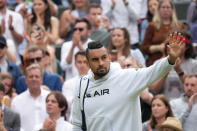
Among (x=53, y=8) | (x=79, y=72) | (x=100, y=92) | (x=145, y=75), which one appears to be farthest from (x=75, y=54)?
(x=145, y=75)

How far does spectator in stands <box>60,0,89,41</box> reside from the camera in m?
15.8

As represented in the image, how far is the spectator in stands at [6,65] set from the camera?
1357 centimetres

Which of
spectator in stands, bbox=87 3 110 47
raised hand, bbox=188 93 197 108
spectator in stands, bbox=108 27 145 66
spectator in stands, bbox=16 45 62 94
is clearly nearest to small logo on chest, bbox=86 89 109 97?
raised hand, bbox=188 93 197 108

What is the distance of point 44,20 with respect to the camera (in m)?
15.6

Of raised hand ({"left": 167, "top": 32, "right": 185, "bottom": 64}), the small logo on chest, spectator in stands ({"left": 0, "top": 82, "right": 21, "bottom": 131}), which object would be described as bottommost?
spectator in stands ({"left": 0, "top": 82, "right": 21, "bottom": 131})

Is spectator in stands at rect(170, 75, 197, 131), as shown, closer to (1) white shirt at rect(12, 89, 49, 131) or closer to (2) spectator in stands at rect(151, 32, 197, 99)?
(2) spectator in stands at rect(151, 32, 197, 99)

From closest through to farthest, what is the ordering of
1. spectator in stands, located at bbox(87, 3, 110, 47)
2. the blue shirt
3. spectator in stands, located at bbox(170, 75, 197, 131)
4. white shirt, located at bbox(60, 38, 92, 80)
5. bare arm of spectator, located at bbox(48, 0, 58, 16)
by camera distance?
spectator in stands, located at bbox(170, 75, 197, 131), the blue shirt, white shirt, located at bbox(60, 38, 92, 80), spectator in stands, located at bbox(87, 3, 110, 47), bare arm of spectator, located at bbox(48, 0, 58, 16)

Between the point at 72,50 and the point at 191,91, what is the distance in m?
3.09

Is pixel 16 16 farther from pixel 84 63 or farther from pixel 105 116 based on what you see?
pixel 105 116

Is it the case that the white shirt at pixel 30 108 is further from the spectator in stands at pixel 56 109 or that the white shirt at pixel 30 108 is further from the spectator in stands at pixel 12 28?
the spectator in stands at pixel 12 28

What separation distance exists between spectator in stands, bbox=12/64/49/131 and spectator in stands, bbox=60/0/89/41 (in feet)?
Result: 10.3

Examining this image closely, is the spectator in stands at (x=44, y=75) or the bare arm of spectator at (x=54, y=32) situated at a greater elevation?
the bare arm of spectator at (x=54, y=32)

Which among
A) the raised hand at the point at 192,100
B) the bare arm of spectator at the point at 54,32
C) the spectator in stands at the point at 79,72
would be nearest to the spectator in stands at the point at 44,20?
the bare arm of spectator at the point at 54,32

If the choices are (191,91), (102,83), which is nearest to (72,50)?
(191,91)
